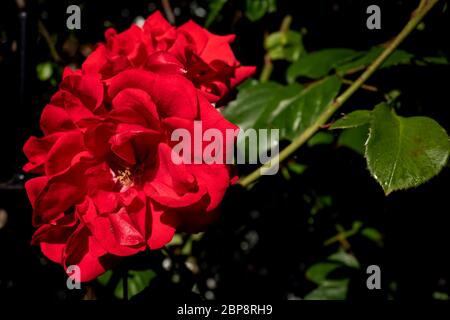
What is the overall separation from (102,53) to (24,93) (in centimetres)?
28

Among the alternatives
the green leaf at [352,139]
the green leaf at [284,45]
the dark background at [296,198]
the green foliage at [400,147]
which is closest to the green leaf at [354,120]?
the green foliage at [400,147]

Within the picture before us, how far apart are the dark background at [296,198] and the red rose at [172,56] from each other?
12.4 inches

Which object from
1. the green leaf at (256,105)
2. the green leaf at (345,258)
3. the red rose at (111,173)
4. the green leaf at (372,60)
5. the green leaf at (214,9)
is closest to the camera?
the red rose at (111,173)

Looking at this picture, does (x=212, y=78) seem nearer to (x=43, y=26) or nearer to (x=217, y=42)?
(x=217, y=42)

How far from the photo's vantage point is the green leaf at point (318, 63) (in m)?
0.86

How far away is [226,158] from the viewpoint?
0.48 m

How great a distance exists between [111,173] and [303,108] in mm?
408

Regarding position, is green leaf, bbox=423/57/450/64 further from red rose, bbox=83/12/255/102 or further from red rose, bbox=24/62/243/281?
red rose, bbox=24/62/243/281

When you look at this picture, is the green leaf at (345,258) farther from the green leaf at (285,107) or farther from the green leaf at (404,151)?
the green leaf at (404,151)

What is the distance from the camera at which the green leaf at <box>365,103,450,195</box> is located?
495mm

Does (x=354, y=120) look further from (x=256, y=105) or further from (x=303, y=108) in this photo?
(x=256, y=105)

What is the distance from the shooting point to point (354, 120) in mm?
556
